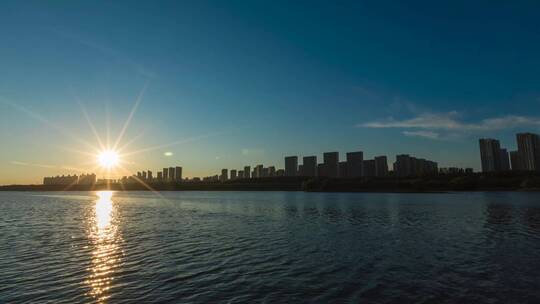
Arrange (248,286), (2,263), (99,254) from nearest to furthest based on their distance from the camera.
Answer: (248,286) < (2,263) < (99,254)

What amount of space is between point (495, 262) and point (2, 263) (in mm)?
34929

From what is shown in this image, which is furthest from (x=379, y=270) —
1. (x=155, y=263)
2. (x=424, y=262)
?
(x=155, y=263)

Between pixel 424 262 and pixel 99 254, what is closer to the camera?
pixel 424 262

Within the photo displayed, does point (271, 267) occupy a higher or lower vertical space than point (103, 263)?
lower

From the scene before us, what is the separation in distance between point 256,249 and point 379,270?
444 inches

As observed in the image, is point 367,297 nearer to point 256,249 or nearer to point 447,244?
point 256,249

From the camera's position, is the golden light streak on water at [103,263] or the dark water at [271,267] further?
the golden light streak on water at [103,263]

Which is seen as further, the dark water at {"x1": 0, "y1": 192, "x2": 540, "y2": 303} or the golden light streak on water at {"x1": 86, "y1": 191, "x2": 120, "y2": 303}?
the golden light streak on water at {"x1": 86, "y1": 191, "x2": 120, "y2": 303}

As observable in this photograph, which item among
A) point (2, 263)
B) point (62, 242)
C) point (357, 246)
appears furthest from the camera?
point (62, 242)

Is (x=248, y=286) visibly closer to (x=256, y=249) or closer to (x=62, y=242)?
(x=256, y=249)

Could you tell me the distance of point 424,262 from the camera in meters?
25.0

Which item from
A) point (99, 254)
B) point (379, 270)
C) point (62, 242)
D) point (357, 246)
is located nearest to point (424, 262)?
point (379, 270)

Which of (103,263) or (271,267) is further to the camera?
(103,263)

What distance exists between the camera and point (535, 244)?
32156mm
